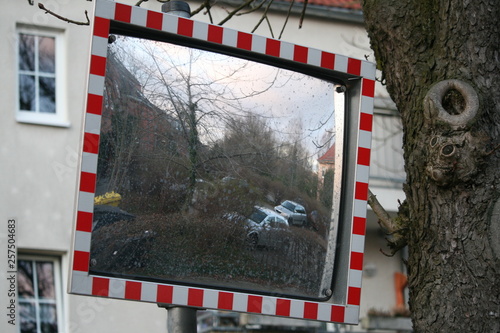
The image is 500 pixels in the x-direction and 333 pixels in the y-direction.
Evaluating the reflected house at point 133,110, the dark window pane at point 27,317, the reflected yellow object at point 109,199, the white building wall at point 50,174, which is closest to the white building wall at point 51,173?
the white building wall at point 50,174

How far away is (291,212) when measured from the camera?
3217mm

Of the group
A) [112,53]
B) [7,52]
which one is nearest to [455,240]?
[112,53]

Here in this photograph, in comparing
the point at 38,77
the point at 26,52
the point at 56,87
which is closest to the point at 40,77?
the point at 38,77

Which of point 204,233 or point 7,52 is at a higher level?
point 7,52

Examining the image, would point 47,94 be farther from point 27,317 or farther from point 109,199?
point 109,199

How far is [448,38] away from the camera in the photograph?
323 centimetres

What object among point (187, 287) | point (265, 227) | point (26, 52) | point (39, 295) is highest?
point (26, 52)

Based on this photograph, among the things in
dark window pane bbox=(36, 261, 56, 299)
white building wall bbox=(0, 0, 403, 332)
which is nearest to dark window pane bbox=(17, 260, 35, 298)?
dark window pane bbox=(36, 261, 56, 299)

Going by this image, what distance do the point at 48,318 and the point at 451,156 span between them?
7987mm

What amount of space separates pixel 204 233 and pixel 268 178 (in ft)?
1.16

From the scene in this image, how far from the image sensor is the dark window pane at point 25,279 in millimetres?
9914

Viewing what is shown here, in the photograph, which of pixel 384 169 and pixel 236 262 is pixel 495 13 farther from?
pixel 384 169

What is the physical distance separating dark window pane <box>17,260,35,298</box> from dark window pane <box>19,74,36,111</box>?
206 centimetres

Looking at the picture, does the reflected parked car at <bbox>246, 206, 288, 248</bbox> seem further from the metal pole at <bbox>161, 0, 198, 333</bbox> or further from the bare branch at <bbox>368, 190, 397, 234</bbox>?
the bare branch at <bbox>368, 190, 397, 234</bbox>
